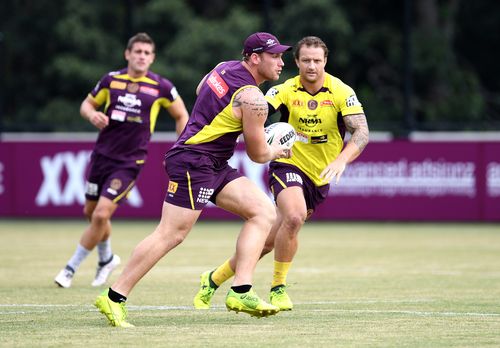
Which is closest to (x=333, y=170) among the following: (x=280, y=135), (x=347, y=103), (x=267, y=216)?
(x=280, y=135)

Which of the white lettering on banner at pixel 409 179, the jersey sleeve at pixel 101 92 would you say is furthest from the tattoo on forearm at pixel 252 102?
the white lettering on banner at pixel 409 179

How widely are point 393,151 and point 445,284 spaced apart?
995 cm

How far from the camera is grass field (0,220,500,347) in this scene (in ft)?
26.5

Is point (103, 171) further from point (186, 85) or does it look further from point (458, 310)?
point (186, 85)

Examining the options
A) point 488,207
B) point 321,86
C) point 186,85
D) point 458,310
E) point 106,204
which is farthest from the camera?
point 186,85

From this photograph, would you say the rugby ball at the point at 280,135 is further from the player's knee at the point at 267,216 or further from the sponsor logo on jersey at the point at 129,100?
the sponsor logo on jersey at the point at 129,100

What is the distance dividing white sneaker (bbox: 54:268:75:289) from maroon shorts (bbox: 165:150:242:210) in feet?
11.2

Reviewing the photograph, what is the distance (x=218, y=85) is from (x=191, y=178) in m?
0.76

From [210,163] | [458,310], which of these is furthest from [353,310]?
[210,163]

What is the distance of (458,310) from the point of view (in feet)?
31.7

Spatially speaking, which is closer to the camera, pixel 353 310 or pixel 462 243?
pixel 353 310

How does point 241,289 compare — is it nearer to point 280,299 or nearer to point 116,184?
point 280,299

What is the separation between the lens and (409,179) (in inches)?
851

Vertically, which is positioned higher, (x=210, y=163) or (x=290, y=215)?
(x=210, y=163)
